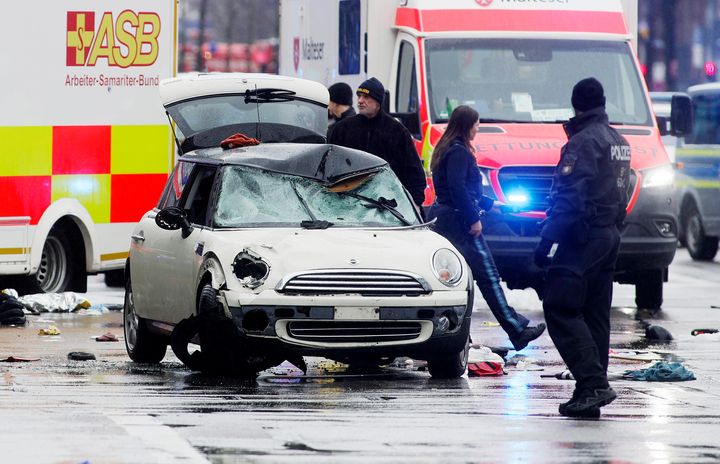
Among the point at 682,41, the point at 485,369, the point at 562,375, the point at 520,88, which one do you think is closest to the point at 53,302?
the point at 520,88

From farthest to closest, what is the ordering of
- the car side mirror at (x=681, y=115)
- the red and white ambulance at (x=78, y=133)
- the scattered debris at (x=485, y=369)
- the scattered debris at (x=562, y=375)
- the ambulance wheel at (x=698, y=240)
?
the ambulance wheel at (x=698, y=240) → the car side mirror at (x=681, y=115) → the red and white ambulance at (x=78, y=133) → the scattered debris at (x=485, y=369) → the scattered debris at (x=562, y=375)

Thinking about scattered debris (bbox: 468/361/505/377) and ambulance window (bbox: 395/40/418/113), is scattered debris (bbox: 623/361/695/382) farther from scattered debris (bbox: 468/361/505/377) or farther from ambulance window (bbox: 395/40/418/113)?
ambulance window (bbox: 395/40/418/113)

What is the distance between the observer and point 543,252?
31.7 ft

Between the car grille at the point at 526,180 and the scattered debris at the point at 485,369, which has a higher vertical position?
the car grille at the point at 526,180

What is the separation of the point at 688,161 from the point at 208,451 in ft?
53.7

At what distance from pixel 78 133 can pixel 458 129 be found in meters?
4.19

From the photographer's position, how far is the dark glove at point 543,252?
957cm

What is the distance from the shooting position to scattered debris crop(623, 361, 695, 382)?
1109cm

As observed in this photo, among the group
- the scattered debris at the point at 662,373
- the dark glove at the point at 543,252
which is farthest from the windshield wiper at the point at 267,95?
the dark glove at the point at 543,252

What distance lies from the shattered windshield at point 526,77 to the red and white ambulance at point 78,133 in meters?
2.48

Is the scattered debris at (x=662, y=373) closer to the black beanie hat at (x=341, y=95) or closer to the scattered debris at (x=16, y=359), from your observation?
the scattered debris at (x=16, y=359)

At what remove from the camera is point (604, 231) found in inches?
375

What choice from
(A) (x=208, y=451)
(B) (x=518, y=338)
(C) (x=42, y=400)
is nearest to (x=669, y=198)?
(B) (x=518, y=338)

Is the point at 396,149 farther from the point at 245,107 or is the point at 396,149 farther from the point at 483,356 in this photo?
the point at 483,356
